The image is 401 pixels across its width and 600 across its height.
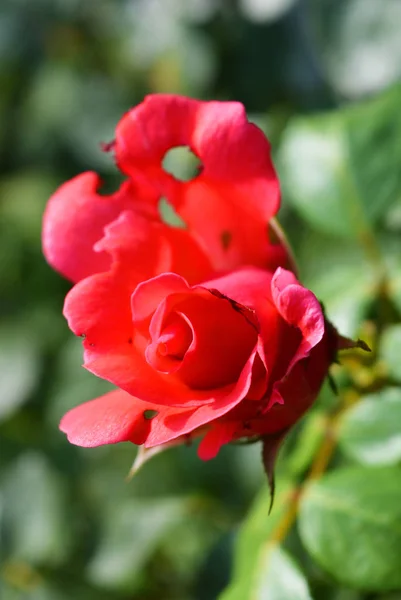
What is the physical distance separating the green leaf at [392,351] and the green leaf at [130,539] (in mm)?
507

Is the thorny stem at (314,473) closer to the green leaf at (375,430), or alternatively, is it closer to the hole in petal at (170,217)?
the green leaf at (375,430)

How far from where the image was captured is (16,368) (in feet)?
4.90

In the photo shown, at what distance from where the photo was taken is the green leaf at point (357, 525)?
67 centimetres

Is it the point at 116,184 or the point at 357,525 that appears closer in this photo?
the point at 357,525

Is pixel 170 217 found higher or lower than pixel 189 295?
lower

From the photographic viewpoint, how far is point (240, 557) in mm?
792

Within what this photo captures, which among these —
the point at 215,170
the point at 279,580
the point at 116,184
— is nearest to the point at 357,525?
the point at 279,580

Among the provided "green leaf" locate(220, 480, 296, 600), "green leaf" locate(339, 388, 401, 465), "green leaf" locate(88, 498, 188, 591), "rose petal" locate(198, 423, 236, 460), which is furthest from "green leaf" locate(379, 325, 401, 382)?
"green leaf" locate(88, 498, 188, 591)

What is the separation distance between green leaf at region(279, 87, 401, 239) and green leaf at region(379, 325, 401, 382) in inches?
6.8

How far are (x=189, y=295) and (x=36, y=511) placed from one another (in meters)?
0.76

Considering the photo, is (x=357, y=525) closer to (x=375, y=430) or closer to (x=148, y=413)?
(x=375, y=430)

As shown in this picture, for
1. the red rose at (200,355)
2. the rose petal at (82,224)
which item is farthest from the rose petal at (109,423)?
the rose petal at (82,224)

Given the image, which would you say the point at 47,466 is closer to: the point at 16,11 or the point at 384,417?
the point at 384,417

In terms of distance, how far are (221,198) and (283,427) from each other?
188mm
